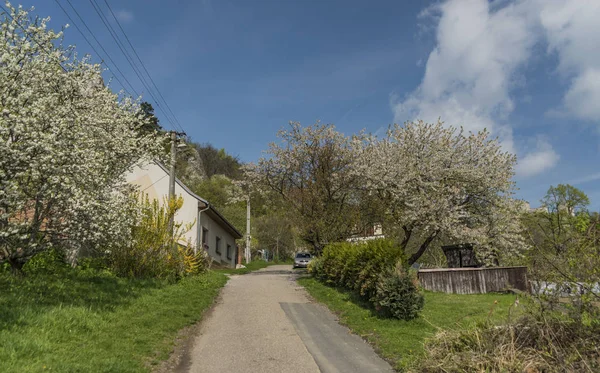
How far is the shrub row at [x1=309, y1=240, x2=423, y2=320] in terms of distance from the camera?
999cm

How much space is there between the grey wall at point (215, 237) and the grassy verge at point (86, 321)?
41.3ft

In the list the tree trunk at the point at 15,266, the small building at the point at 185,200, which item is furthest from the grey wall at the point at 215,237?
the tree trunk at the point at 15,266

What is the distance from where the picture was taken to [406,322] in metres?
9.77

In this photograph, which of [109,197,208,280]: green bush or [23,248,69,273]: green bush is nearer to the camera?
[23,248,69,273]: green bush

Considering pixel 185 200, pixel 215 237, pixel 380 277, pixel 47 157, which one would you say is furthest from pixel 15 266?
pixel 215 237

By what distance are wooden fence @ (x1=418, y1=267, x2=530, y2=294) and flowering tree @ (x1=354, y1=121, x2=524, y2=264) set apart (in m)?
1.38

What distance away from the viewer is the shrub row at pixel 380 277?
32.8 feet

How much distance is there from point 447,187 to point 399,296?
10.2 meters

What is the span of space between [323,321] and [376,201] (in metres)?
10.8

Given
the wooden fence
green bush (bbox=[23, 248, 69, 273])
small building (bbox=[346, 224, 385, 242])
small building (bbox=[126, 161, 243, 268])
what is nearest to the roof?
small building (bbox=[126, 161, 243, 268])

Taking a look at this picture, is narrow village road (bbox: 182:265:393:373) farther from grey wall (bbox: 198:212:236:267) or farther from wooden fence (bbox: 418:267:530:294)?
grey wall (bbox: 198:212:236:267)

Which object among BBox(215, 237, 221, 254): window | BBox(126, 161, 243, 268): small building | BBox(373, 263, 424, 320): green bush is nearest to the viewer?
BBox(373, 263, 424, 320): green bush

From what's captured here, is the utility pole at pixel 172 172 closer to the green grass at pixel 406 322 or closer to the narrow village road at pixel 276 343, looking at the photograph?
the narrow village road at pixel 276 343

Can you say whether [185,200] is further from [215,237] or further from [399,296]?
[399,296]
